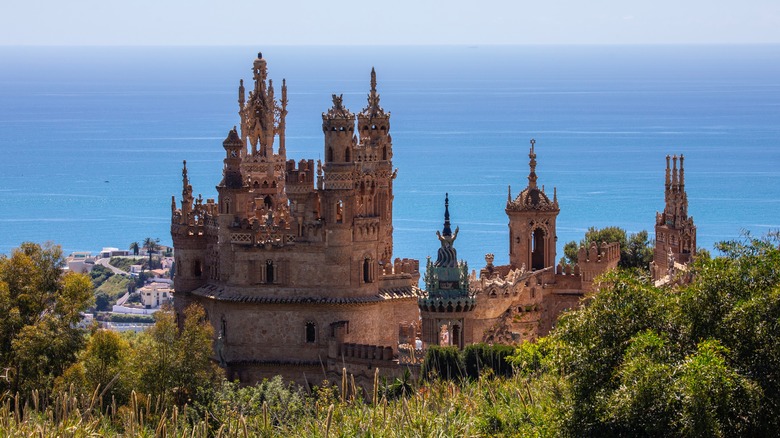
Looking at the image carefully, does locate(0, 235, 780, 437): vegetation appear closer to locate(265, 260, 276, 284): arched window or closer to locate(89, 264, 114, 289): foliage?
locate(265, 260, 276, 284): arched window

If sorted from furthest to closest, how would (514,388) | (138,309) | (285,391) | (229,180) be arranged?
(138,309), (229,180), (285,391), (514,388)

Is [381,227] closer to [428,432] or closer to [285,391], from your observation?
[285,391]

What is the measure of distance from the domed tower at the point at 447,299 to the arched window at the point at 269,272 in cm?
781

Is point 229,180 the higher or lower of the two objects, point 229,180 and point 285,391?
the higher

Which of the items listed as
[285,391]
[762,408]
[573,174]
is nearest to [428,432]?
[762,408]

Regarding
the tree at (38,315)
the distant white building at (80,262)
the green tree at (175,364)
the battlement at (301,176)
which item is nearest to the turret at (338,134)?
the battlement at (301,176)

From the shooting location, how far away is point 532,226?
6819 cm

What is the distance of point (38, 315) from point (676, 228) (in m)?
24.4

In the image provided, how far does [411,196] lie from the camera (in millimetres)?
179625

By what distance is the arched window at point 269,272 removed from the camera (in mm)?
66625

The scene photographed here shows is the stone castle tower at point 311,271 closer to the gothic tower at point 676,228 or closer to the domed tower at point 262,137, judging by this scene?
the domed tower at point 262,137

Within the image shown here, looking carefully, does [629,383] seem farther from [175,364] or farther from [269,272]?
[269,272]

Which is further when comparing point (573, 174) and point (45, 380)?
point (573, 174)

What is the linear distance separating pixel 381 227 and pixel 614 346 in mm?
27636
